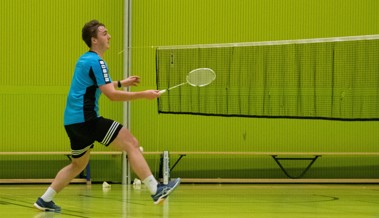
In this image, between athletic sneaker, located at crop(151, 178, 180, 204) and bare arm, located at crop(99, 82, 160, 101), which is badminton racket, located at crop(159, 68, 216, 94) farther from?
athletic sneaker, located at crop(151, 178, 180, 204)

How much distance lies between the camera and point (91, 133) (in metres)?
8.52

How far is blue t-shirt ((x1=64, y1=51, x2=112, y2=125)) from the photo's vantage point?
8.46m

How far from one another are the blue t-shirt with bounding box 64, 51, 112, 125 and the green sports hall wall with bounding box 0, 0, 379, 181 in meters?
8.69

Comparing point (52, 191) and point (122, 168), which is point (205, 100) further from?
point (52, 191)

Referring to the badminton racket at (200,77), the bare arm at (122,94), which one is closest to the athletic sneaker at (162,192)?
the bare arm at (122,94)

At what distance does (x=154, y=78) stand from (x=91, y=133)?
29.8ft

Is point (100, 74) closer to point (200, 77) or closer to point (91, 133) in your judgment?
point (91, 133)

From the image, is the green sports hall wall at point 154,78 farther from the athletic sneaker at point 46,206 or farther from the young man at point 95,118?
the young man at point 95,118

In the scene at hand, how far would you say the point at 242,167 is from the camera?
17.5m

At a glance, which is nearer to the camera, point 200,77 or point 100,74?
point 100,74

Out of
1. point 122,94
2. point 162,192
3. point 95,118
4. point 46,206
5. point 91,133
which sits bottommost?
point 46,206

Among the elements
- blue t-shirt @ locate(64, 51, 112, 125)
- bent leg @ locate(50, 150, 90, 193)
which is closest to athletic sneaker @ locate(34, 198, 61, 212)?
bent leg @ locate(50, 150, 90, 193)

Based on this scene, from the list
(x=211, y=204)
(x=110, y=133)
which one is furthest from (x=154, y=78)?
(x=110, y=133)

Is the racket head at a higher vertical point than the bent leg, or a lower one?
higher
